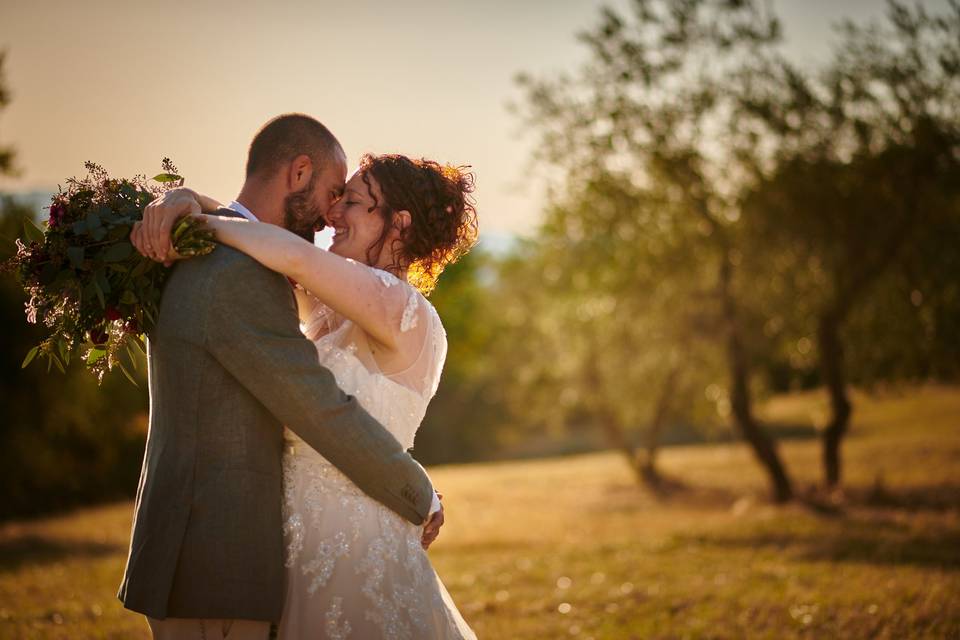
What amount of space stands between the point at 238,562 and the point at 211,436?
0.43 m

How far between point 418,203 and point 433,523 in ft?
4.13

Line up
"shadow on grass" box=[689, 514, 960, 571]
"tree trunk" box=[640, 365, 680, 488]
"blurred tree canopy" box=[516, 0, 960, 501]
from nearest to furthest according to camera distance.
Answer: "shadow on grass" box=[689, 514, 960, 571]
"blurred tree canopy" box=[516, 0, 960, 501]
"tree trunk" box=[640, 365, 680, 488]

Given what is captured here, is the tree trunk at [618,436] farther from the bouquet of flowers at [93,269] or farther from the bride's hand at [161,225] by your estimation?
the bride's hand at [161,225]

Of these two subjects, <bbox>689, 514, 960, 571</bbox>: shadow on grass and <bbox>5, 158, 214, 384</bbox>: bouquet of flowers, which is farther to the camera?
<bbox>689, 514, 960, 571</bbox>: shadow on grass

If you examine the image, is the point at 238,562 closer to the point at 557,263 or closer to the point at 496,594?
the point at 496,594

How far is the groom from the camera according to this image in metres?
2.99

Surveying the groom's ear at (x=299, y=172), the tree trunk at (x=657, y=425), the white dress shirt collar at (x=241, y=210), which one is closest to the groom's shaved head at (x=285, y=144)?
the groom's ear at (x=299, y=172)

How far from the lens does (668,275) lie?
17.2 meters

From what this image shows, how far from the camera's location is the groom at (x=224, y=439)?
2986mm

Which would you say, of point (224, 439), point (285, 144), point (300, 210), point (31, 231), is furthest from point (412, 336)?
point (31, 231)

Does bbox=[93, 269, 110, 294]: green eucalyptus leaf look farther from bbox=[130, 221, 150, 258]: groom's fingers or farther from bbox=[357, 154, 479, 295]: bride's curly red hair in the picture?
bbox=[357, 154, 479, 295]: bride's curly red hair

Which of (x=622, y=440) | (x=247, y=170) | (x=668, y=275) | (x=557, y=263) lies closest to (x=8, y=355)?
(x=557, y=263)

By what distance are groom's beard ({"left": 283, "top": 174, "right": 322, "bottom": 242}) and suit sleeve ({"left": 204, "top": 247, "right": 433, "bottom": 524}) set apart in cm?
52

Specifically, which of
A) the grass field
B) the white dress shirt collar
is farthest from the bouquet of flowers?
the grass field
